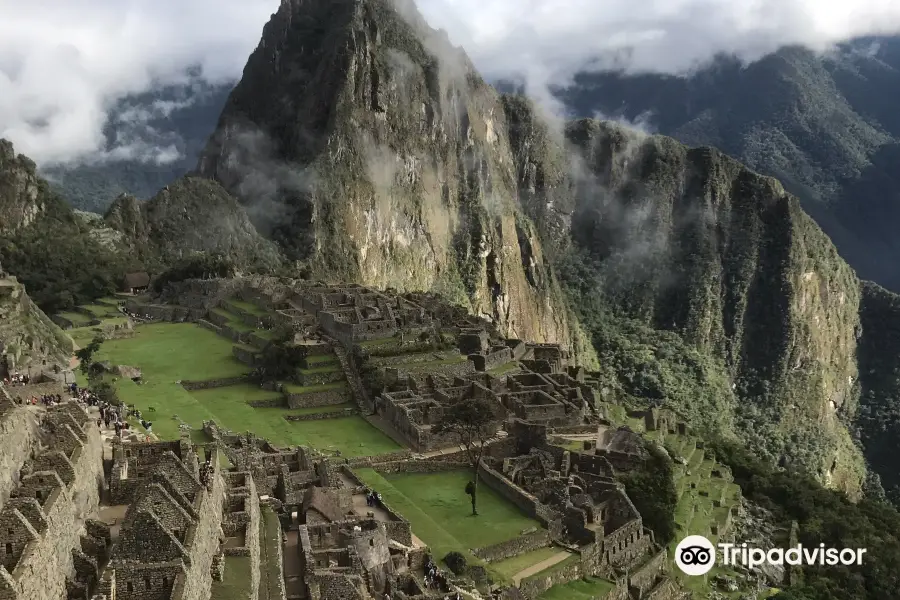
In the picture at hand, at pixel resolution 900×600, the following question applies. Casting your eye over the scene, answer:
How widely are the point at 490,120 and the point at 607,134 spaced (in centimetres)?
3223

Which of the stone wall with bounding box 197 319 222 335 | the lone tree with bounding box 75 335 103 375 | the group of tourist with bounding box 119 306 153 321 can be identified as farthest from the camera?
the group of tourist with bounding box 119 306 153 321

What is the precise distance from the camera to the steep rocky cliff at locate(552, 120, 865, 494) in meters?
129

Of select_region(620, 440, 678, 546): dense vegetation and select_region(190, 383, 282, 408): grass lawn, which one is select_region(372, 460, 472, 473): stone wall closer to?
select_region(620, 440, 678, 546): dense vegetation

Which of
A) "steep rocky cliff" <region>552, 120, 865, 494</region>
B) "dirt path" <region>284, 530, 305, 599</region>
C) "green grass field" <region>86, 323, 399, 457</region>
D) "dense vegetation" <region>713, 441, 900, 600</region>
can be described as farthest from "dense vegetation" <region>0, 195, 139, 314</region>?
"steep rocky cliff" <region>552, 120, 865, 494</region>

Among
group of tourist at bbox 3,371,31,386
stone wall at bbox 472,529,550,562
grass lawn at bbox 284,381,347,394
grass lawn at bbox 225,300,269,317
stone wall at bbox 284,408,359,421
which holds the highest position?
grass lawn at bbox 225,300,269,317

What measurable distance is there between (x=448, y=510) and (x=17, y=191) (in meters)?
60.4

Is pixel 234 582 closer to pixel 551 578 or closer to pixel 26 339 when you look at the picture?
pixel 551 578

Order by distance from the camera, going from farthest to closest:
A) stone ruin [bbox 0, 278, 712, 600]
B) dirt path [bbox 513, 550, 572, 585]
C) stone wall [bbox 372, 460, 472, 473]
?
stone wall [bbox 372, 460, 472, 473]
dirt path [bbox 513, 550, 572, 585]
stone ruin [bbox 0, 278, 712, 600]

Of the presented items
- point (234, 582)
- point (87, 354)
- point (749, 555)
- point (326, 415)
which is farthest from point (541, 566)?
point (87, 354)

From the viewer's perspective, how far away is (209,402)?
34.8 m

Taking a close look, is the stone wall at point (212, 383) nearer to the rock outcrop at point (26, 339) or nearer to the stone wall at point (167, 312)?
the rock outcrop at point (26, 339)

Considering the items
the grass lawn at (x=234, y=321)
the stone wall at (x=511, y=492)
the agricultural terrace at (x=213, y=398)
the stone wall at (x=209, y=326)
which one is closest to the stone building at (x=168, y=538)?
the agricultural terrace at (x=213, y=398)

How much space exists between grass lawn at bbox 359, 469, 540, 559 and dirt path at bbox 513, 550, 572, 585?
130 centimetres

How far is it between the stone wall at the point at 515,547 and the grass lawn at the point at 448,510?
0.34m
